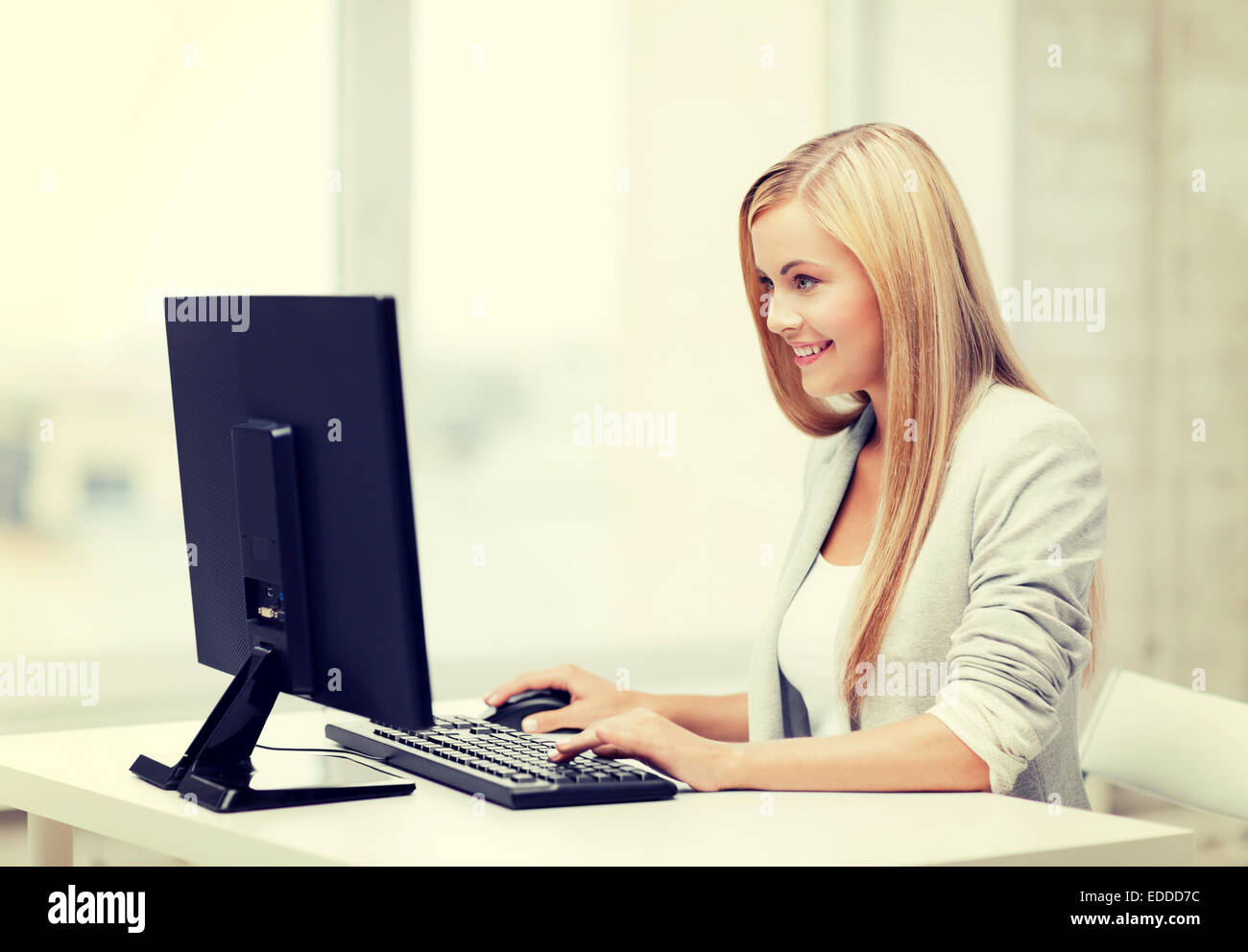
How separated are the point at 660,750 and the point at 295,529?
0.40m

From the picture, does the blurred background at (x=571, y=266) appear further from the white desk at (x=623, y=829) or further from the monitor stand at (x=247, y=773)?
the monitor stand at (x=247, y=773)

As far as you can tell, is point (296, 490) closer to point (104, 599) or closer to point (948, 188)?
point (948, 188)

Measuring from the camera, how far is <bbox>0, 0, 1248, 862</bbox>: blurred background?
234 centimetres

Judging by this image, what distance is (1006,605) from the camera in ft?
4.16

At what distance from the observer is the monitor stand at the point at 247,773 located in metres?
1.13

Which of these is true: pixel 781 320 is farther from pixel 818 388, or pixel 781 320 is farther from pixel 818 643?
pixel 818 643

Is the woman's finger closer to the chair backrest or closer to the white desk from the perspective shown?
the white desk

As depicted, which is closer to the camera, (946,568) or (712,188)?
(946,568)

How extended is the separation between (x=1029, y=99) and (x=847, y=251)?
2097 millimetres

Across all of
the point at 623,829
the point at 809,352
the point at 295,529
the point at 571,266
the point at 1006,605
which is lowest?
the point at 623,829

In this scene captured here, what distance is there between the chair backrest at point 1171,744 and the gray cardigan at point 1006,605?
12 cm

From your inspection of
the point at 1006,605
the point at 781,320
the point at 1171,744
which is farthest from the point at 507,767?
the point at 1171,744

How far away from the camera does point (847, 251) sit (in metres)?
1.51
